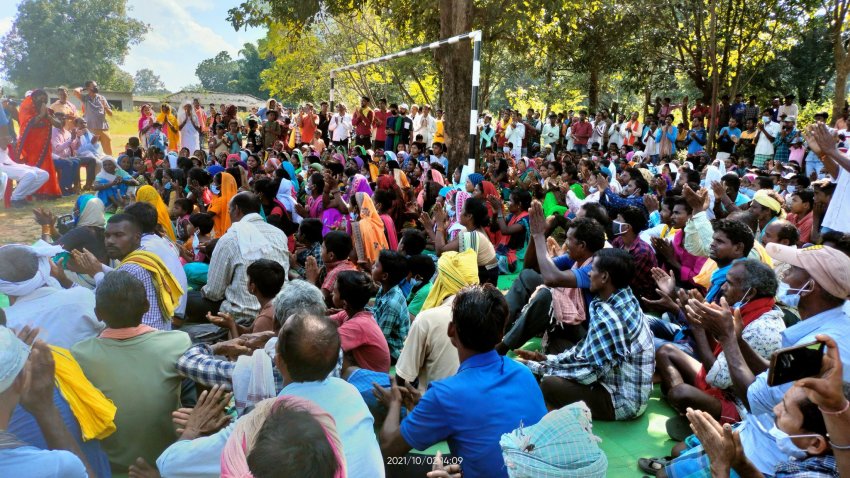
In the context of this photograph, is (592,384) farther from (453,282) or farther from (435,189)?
(435,189)

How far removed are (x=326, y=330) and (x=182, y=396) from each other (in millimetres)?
1373

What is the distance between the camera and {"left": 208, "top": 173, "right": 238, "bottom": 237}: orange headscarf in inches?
270

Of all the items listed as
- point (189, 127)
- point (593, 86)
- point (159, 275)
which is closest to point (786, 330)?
point (159, 275)

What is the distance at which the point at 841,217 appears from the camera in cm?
486

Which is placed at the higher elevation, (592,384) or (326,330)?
(326,330)

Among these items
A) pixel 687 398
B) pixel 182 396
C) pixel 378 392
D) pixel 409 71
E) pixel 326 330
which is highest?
pixel 409 71

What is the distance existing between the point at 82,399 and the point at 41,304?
3.16 feet

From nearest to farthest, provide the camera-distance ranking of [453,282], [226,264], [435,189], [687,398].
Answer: [687,398] < [453,282] < [226,264] < [435,189]

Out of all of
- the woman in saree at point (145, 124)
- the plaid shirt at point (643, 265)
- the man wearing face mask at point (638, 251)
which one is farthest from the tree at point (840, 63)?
the woman in saree at point (145, 124)

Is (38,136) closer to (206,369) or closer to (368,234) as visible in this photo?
(368,234)

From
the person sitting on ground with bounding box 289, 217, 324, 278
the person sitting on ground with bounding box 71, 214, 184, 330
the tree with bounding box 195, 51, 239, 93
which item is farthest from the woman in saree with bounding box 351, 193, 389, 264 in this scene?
the tree with bounding box 195, 51, 239, 93

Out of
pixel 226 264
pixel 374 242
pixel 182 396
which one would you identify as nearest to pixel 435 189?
pixel 374 242

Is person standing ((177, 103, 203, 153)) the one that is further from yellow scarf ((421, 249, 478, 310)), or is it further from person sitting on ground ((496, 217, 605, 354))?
yellow scarf ((421, 249, 478, 310))

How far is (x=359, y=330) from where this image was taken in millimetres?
3414
